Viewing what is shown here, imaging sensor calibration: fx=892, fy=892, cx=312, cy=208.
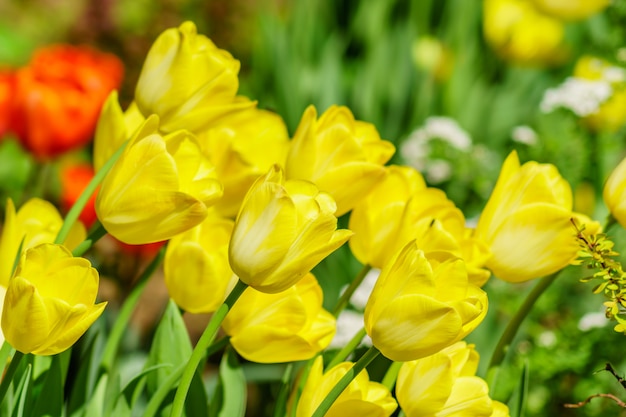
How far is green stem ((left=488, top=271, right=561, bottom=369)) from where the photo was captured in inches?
27.0

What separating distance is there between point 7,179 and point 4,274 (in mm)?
1707

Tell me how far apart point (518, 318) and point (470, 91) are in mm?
1609

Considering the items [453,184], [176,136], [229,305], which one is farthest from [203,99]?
[453,184]

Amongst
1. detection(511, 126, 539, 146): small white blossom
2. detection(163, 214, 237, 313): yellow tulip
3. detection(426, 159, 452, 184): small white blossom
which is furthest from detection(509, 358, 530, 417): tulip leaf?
detection(426, 159, 452, 184): small white blossom

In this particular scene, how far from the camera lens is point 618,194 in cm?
67

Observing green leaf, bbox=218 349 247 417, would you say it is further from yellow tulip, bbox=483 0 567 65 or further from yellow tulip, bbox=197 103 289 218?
yellow tulip, bbox=483 0 567 65

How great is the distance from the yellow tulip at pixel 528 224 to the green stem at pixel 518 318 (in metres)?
0.02

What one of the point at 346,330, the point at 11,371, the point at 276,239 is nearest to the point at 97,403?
the point at 11,371

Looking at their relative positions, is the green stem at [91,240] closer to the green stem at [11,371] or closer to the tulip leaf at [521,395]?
the green stem at [11,371]

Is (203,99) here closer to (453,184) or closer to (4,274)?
(4,274)

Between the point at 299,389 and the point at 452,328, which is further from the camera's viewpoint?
the point at 299,389

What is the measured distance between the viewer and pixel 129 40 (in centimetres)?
259

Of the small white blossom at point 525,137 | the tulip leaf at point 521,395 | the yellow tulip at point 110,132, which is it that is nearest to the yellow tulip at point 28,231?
the yellow tulip at point 110,132

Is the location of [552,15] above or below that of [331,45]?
above
